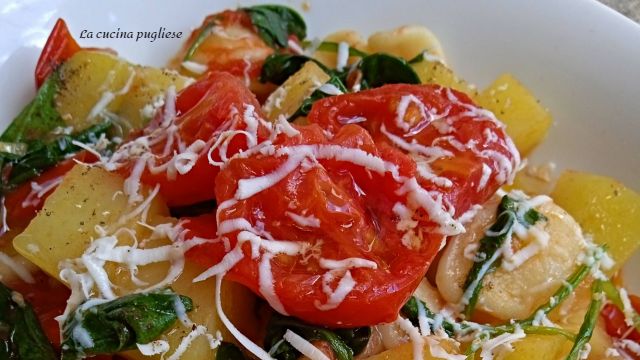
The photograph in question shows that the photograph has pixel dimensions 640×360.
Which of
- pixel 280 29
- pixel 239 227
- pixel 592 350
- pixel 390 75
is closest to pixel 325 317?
pixel 239 227

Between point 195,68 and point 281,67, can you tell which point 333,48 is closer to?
point 281,67

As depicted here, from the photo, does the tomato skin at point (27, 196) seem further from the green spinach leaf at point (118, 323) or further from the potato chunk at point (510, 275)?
the potato chunk at point (510, 275)

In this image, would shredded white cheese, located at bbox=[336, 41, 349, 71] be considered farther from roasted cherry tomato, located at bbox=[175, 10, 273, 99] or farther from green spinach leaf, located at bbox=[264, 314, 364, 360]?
green spinach leaf, located at bbox=[264, 314, 364, 360]

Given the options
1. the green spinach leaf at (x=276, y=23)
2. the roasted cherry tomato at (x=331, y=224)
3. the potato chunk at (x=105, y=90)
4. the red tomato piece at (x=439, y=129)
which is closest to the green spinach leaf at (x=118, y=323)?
the roasted cherry tomato at (x=331, y=224)

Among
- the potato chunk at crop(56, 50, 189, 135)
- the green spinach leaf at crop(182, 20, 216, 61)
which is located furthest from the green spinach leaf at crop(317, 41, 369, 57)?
the potato chunk at crop(56, 50, 189, 135)

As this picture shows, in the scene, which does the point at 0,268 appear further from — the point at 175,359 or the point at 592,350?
the point at 592,350
